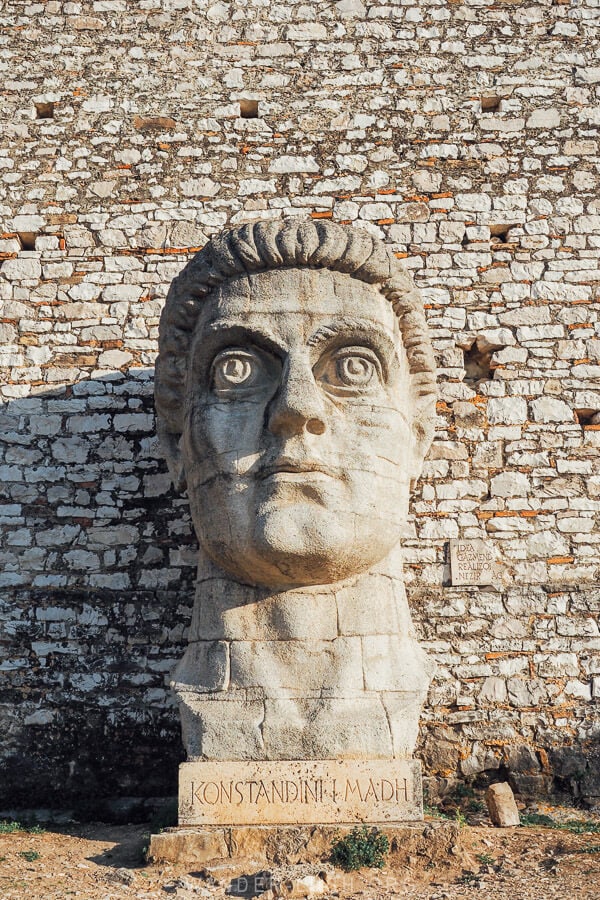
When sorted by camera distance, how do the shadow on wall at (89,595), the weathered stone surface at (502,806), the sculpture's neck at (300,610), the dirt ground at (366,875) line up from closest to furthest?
the dirt ground at (366,875) < the sculpture's neck at (300,610) < the weathered stone surface at (502,806) < the shadow on wall at (89,595)

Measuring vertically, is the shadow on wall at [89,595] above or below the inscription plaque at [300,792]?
above

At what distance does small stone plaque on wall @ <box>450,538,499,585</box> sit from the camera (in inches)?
269

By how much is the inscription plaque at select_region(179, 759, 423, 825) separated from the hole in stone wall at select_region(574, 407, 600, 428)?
3464mm

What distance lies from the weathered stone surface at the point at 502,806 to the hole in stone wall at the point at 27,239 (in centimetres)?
517

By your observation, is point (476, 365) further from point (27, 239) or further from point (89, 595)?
point (27, 239)

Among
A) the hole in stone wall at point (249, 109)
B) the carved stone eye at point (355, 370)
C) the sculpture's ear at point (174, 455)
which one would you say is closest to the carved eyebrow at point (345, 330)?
the carved stone eye at point (355, 370)

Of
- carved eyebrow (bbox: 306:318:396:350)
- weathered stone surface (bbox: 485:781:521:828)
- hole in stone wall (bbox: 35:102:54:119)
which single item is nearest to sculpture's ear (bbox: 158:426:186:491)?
carved eyebrow (bbox: 306:318:396:350)

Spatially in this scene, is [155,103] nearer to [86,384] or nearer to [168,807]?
[86,384]

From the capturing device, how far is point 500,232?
7.54 m

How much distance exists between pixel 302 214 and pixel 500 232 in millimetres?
1537

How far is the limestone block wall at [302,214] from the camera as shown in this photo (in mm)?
6566

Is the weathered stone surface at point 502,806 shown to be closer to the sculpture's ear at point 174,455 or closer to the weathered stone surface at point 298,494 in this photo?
the weathered stone surface at point 298,494

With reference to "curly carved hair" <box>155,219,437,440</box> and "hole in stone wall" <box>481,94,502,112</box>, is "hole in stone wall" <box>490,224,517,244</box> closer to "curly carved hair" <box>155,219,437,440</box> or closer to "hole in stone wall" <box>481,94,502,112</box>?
"hole in stone wall" <box>481,94,502,112</box>

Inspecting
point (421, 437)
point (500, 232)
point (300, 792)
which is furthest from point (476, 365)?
point (300, 792)
